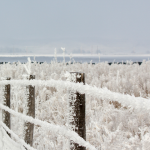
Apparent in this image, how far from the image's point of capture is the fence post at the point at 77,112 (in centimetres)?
150

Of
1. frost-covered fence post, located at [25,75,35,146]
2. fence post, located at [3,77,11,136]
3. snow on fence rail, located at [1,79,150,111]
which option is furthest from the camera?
fence post, located at [3,77,11,136]

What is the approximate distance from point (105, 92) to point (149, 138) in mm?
1405

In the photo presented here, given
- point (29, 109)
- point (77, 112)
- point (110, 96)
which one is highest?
point (110, 96)

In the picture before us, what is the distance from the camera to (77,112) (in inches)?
59.5

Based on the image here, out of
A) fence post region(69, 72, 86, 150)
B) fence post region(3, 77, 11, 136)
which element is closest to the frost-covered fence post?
fence post region(3, 77, 11, 136)

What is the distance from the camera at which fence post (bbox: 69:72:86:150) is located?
1501 millimetres

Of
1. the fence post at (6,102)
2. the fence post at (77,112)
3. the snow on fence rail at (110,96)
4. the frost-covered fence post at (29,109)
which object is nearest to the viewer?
the snow on fence rail at (110,96)

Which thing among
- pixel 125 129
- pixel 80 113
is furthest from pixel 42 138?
pixel 80 113

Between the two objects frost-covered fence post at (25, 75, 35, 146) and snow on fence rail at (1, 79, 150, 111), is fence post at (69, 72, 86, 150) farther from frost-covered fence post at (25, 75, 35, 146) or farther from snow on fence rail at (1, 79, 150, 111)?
frost-covered fence post at (25, 75, 35, 146)

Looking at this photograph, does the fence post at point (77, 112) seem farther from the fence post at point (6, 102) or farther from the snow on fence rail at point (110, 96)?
the fence post at point (6, 102)

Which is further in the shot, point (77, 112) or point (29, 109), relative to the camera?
point (29, 109)

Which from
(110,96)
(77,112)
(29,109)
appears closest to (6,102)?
(29,109)

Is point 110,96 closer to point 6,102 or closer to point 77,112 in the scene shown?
point 77,112

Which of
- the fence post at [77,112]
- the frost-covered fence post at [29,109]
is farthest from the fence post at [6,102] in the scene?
the fence post at [77,112]
